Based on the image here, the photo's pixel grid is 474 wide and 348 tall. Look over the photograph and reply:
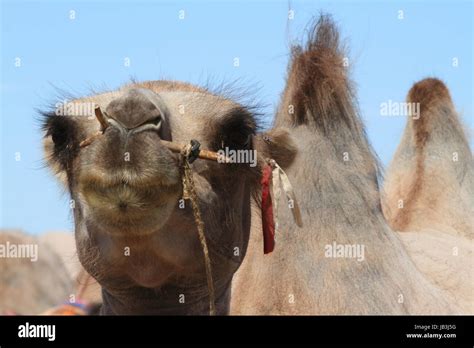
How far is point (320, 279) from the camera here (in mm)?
5750

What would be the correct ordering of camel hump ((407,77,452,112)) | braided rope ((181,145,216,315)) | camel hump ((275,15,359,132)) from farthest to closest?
camel hump ((407,77,452,112))
camel hump ((275,15,359,132))
braided rope ((181,145,216,315))

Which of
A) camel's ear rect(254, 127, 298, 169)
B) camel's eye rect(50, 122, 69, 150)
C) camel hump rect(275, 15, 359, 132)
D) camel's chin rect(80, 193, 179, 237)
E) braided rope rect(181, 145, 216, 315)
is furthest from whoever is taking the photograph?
camel hump rect(275, 15, 359, 132)

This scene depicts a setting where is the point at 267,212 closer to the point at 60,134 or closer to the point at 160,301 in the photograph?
the point at 160,301

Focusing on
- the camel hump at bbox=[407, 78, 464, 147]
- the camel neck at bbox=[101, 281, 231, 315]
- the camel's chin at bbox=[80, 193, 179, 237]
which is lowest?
the camel neck at bbox=[101, 281, 231, 315]

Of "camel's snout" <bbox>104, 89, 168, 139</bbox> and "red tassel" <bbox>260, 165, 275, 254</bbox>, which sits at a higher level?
"camel's snout" <bbox>104, 89, 168, 139</bbox>

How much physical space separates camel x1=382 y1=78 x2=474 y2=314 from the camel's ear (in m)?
2.09

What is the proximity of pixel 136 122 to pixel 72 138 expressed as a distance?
2.31 ft

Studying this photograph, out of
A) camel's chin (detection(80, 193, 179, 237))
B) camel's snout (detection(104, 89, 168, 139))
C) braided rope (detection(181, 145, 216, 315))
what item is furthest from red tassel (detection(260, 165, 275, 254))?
camel's snout (detection(104, 89, 168, 139))

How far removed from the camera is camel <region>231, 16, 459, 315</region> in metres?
5.72

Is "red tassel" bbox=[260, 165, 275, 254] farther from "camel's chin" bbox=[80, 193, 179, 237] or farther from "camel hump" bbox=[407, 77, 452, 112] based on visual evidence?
"camel hump" bbox=[407, 77, 452, 112]

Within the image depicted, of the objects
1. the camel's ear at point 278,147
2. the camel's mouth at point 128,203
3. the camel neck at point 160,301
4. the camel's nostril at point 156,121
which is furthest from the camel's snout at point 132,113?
the camel's ear at point 278,147

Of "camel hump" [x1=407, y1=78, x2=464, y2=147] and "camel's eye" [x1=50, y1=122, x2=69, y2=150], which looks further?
"camel hump" [x1=407, y1=78, x2=464, y2=147]

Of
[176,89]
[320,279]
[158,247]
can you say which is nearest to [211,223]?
[158,247]

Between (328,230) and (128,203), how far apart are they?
229cm
